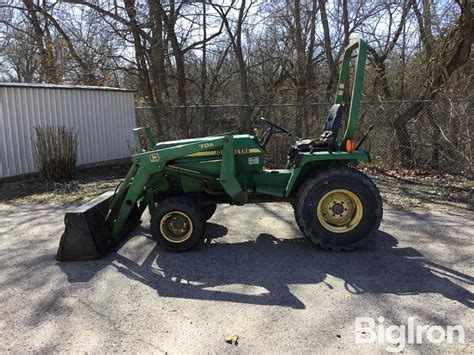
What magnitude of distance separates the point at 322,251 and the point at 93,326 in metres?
2.47

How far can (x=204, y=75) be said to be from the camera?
14492 mm

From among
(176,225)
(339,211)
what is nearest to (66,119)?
(176,225)

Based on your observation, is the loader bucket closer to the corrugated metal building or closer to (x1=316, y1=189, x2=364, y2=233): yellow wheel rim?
(x1=316, y1=189, x2=364, y2=233): yellow wheel rim

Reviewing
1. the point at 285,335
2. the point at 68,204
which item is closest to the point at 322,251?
the point at 285,335

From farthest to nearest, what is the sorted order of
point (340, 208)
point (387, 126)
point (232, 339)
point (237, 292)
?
point (387, 126) → point (340, 208) → point (237, 292) → point (232, 339)

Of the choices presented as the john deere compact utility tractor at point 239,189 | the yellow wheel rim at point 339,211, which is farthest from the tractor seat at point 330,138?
the yellow wheel rim at point 339,211

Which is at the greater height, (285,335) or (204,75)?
(204,75)

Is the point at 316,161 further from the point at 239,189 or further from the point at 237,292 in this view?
the point at 237,292

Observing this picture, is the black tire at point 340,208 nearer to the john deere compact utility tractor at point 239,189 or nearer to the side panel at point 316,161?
the john deere compact utility tractor at point 239,189

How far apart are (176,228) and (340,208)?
1802mm

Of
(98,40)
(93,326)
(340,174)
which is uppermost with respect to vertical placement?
(98,40)

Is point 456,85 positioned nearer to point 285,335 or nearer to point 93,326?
point 285,335

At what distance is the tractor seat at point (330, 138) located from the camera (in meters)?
4.61

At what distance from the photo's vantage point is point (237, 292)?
3.62 meters
